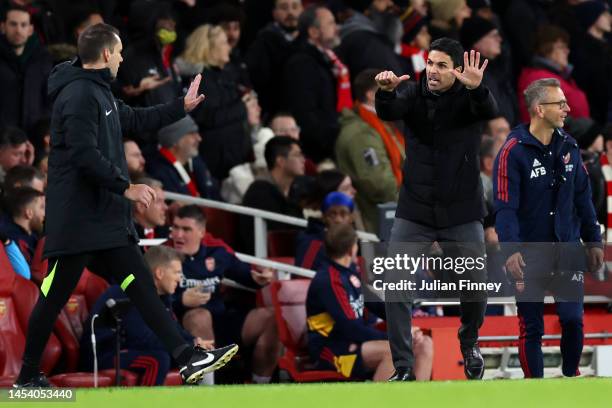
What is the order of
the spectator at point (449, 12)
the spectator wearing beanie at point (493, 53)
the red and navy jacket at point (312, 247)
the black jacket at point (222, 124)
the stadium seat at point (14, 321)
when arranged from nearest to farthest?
the stadium seat at point (14, 321)
the red and navy jacket at point (312, 247)
the black jacket at point (222, 124)
the spectator wearing beanie at point (493, 53)
the spectator at point (449, 12)

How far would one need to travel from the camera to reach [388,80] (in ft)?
30.4

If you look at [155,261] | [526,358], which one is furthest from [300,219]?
[526,358]

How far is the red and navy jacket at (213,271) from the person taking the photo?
12102 millimetres

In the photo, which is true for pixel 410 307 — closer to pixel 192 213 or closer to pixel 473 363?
pixel 473 363

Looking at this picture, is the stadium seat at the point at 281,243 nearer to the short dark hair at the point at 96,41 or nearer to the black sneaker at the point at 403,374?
the black sneaker at the point at 403,374

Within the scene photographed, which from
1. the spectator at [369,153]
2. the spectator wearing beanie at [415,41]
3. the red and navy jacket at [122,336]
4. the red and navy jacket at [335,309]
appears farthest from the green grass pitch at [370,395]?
the spectator wearing beanie at [415,41]

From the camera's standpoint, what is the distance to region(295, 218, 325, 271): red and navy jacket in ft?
41.9

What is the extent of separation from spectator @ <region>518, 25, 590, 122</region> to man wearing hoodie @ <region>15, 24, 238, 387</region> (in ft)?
25.1

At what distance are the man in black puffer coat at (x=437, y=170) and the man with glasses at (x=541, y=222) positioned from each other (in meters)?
0.43

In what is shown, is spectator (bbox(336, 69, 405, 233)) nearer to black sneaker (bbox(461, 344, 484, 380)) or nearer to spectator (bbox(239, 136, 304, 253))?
spectator (bbox(239, 136, 304, 253))

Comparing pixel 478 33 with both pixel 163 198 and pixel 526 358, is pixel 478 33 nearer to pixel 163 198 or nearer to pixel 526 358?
pixel 163 198

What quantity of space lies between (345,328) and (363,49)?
4.28 meters

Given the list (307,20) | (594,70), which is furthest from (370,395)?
(594,70)

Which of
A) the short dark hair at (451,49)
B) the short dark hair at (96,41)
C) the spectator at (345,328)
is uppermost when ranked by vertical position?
the short dark hair at (96,41)
